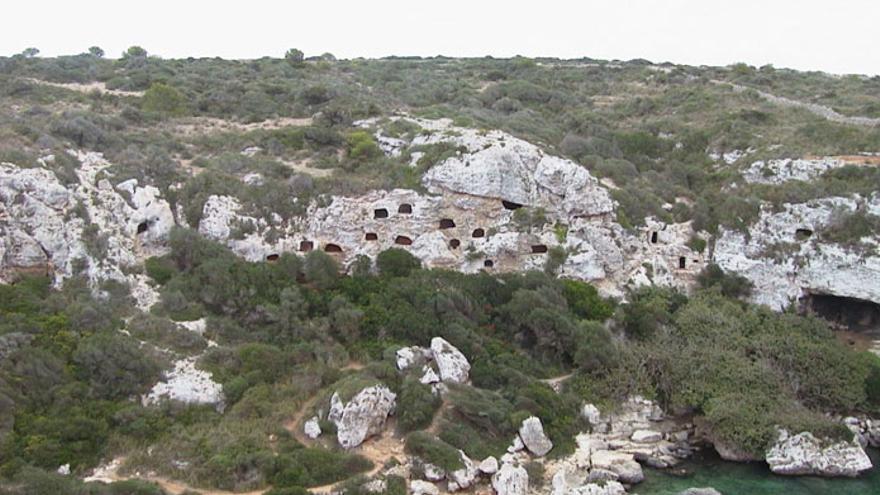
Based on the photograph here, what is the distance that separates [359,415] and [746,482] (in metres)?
12.5

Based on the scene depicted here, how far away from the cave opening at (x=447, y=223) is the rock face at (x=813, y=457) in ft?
52.4

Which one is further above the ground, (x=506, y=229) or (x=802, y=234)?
(x=802, y=234)

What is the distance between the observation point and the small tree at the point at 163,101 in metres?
44.6

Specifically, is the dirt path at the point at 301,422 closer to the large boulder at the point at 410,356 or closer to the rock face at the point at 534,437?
the large boulder at the point at 410,356

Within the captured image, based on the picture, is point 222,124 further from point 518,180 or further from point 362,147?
point 518,180

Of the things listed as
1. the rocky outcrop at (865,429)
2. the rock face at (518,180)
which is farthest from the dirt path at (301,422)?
the rocky outcrop at (865,429)

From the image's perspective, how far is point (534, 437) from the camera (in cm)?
2511

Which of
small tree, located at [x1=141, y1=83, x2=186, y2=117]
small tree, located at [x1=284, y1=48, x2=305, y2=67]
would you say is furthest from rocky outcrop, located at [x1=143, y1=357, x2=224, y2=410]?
small tree, located at [x1=284, y1=48, x2=305, y2=67]

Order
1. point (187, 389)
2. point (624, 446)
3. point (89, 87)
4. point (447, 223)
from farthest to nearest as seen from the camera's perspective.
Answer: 1. point (89, 87)
2. point (447, 223)
3. point (624, 446)
4. point (187, 389)

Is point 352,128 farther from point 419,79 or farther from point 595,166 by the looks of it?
point 419,79

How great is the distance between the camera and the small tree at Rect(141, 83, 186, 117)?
1757 inches

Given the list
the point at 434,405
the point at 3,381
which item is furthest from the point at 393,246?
the point at 3,381

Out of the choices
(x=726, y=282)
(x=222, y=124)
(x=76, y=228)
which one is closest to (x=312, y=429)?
(x=76, y=228)

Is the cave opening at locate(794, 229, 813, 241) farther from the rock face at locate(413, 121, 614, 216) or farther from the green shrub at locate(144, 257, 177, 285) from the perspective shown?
the green shrub at locate(144, 257, 177, 285)
